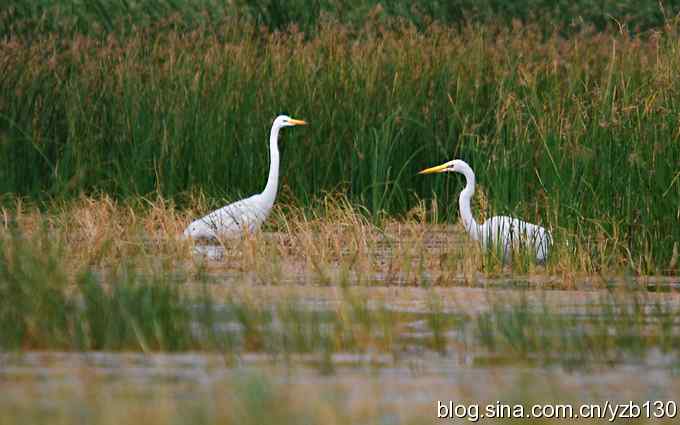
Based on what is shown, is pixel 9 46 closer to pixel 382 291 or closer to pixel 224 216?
pixel 224 216

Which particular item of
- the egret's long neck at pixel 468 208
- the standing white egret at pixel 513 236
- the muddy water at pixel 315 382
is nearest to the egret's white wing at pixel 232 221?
the egret's long neck at pixel 468 208

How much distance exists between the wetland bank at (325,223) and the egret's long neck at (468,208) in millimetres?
129

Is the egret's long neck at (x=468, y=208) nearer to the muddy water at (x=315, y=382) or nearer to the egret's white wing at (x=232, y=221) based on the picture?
the egret's white wing at (x=232, y=221)

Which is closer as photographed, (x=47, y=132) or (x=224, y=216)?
(x=224, y=216)

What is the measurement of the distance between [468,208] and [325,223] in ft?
2.90

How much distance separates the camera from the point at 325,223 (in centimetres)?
954

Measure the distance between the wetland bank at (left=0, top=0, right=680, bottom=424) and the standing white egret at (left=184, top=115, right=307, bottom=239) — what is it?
0.55 feet

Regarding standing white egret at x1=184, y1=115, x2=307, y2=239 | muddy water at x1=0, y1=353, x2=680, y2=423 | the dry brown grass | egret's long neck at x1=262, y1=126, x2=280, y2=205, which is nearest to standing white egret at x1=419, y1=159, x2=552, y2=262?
the dry brown grass

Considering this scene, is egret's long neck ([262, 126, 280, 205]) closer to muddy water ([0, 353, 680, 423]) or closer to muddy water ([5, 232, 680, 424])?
muddy water ([5, 232, 680, 424])

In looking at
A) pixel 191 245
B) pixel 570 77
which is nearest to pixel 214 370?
pixel 191 245

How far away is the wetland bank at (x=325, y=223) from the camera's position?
16.8ft

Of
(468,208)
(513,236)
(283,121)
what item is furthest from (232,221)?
(513,236)

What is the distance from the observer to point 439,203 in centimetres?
1144

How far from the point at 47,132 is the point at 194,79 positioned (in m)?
1.20
